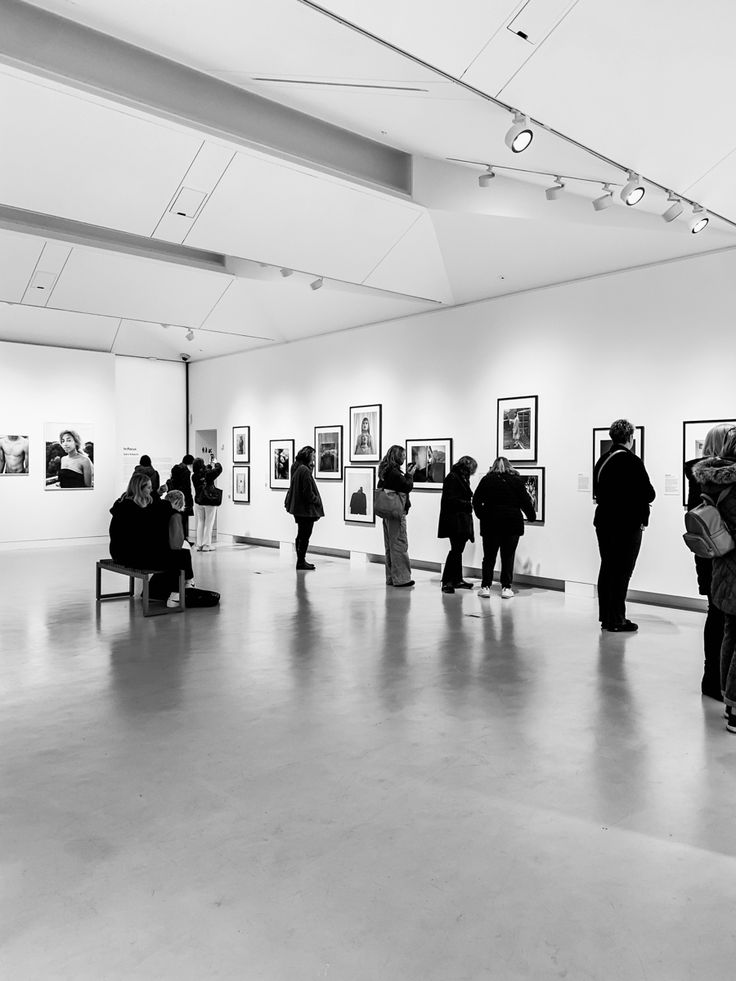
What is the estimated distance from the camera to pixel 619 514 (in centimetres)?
768

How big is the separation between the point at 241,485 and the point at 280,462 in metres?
1.51

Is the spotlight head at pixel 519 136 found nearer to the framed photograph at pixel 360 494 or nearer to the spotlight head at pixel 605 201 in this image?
the spotlight head at pixel 605 201

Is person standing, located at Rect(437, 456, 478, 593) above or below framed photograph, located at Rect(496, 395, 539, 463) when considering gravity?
below

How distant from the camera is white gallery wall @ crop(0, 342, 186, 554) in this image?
50.0ft

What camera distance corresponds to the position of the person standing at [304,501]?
485 inches

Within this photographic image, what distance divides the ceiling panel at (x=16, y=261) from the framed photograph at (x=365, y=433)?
5693 mm

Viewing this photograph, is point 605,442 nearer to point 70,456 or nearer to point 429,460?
point 429,460

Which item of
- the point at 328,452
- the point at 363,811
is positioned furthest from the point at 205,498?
the point at 363,811

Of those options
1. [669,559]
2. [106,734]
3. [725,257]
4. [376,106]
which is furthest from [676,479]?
[106,734]

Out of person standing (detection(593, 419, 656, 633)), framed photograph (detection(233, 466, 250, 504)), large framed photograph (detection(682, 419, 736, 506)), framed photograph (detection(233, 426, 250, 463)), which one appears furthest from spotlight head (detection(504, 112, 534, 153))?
framed photograph (detection(233, 466, 250, 504))

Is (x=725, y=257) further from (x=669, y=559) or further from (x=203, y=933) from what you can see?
(x=203, y=933)

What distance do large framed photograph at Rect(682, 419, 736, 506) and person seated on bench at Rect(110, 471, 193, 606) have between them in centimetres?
611

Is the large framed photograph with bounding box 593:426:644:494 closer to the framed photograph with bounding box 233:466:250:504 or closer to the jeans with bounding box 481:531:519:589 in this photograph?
the jeans with bounding box 481:531:519:589

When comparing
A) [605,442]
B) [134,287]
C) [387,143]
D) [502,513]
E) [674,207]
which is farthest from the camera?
[134,287]
